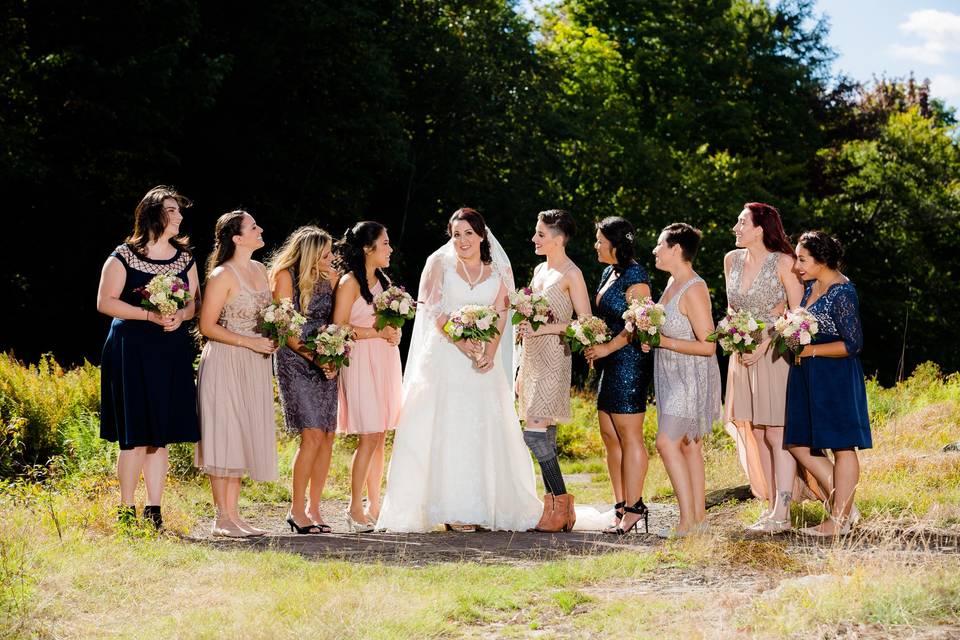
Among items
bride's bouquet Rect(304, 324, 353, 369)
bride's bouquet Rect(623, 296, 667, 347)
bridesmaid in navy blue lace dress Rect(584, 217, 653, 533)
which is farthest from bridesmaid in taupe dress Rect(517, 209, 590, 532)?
bride's bouquet Rect(304, 324, 353, 369)

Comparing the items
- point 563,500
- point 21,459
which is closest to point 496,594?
point 563,500

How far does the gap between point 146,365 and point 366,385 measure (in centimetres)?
178

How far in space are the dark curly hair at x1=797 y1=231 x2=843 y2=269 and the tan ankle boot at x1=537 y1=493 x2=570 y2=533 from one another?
2706 millimetres

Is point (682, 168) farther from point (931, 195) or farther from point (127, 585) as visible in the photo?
point (127, 585)

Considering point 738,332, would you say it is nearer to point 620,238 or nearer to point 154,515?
point 620,238

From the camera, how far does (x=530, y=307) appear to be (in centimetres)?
830

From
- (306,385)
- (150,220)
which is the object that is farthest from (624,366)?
(150,220)

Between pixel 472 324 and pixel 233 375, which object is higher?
pixel 472 324

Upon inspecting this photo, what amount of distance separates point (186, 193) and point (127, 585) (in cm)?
1890

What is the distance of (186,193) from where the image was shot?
78.5 feet

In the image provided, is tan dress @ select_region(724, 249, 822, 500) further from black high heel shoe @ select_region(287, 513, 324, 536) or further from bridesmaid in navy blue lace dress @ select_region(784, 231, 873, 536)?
black high heel shoe @ select_region(287, 513, 324, 536)

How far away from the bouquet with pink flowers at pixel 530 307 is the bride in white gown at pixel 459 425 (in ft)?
1.16

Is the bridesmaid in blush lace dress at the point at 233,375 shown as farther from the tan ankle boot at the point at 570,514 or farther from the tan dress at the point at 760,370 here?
the tan dress at the point at 760,370

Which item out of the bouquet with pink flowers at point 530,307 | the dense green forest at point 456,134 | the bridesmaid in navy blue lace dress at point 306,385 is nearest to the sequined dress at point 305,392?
the bridesmaid in navy blue lace dress at point 306,385
